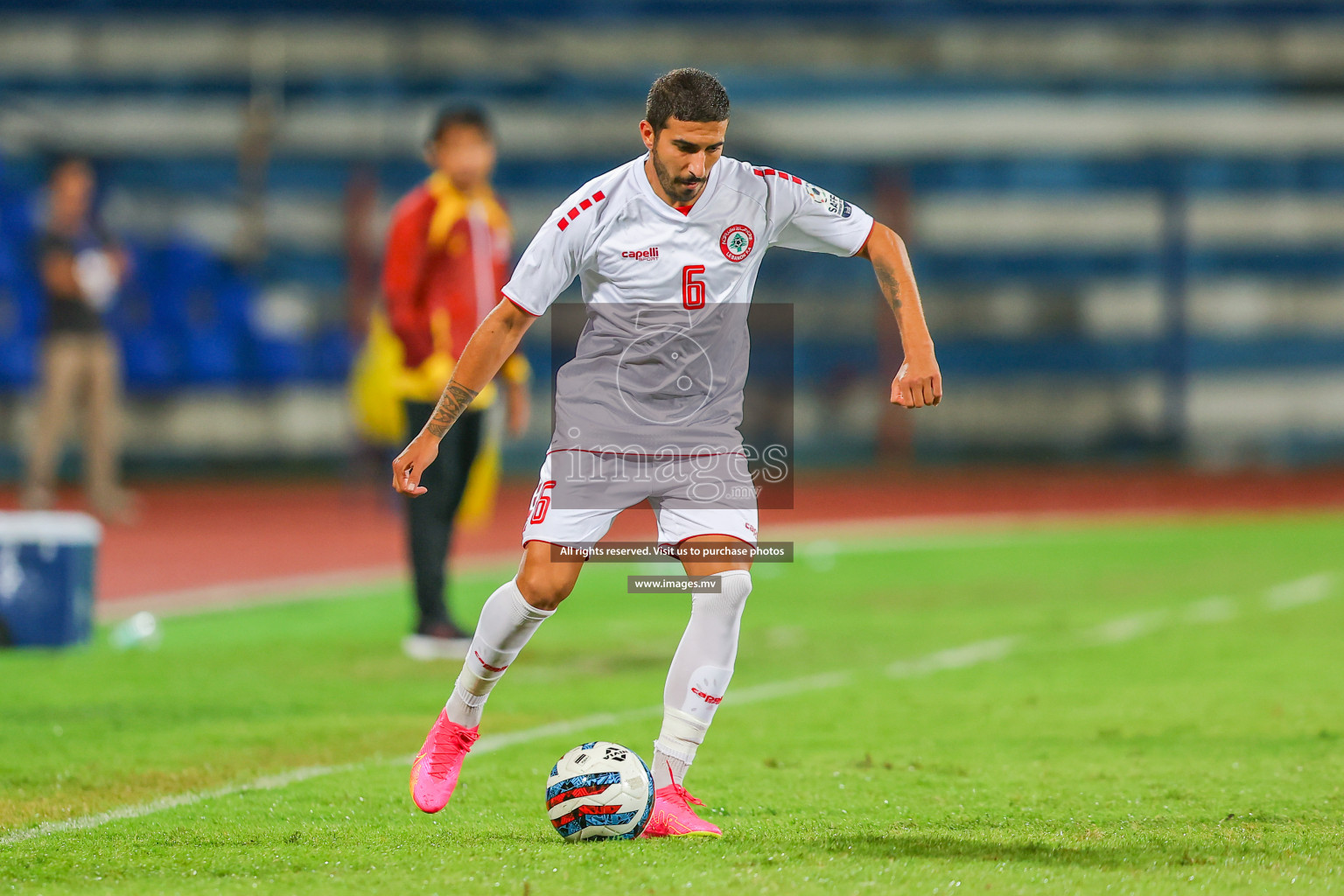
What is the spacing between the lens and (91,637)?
8.73 metres

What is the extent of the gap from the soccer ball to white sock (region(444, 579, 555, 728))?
399mm

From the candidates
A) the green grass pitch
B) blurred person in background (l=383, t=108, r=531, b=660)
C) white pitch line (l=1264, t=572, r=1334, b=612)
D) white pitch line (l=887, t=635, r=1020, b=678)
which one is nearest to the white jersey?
the green grass pitch

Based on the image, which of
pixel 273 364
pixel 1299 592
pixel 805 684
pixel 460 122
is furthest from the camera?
pixel 273 364

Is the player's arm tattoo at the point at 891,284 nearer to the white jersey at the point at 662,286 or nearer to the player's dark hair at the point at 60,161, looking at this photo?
the white jersey at the point at 662,286

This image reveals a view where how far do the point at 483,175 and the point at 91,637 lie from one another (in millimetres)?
2995

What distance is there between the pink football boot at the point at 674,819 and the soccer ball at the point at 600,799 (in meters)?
0.03

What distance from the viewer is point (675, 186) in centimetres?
479

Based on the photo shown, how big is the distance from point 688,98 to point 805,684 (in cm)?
368

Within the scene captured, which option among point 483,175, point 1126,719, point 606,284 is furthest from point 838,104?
point 606,284

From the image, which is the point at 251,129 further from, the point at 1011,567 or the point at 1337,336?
the point at 1337,336

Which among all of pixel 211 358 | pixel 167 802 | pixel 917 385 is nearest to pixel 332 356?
pixel 211 358

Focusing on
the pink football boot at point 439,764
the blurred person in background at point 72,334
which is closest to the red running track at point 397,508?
the blurred person in background at point 72,334

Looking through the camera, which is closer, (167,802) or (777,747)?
(167,802)

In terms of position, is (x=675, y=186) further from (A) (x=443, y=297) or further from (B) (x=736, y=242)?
(A) (x=443, y=297)
